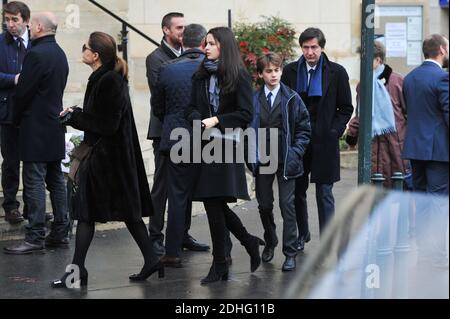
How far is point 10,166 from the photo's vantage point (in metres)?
9.09

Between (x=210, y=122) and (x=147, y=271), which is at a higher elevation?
(x=210, y=122)

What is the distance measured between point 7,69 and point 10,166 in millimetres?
884

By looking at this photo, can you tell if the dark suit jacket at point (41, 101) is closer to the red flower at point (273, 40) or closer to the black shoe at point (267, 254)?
the black shoe at point (267, 254)

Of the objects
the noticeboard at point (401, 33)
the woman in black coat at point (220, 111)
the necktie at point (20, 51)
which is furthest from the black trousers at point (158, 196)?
the noticeboard at point (401, 33)

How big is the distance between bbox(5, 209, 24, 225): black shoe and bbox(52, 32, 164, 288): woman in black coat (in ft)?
6.23

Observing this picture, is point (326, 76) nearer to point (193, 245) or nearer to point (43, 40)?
point (193, 245)

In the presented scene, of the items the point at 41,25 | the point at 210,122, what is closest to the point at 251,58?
the point at 41,25

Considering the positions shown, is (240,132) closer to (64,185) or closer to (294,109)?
(294,109)

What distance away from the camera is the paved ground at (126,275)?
7109 mm

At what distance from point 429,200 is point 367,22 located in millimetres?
3607

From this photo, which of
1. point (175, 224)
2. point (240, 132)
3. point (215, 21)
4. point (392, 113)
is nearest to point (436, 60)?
point (392, 113)

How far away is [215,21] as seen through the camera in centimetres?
1598

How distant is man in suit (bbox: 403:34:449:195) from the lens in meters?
8.05

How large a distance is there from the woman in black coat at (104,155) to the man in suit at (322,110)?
1.82 metres
